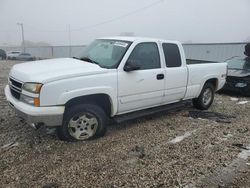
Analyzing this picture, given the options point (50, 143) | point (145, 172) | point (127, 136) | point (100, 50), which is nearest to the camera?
point (145, 172)

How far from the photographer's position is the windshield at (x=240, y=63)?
870 centimetres

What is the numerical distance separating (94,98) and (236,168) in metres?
2.49

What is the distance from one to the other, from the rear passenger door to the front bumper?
7.79 ft

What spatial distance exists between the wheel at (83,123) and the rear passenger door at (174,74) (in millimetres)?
1645

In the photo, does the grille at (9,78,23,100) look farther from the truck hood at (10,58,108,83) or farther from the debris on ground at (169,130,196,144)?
the debris on ground at (169,130,196,144)

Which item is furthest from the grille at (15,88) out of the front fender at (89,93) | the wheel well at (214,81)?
the wheel well at (214,81)

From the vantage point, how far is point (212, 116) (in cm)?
577

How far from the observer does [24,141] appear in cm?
396

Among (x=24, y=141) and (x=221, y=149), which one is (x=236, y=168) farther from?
(x=24, y=141)

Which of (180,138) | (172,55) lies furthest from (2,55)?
(180,138)

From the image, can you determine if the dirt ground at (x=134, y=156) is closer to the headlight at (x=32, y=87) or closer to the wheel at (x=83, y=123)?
the wheel at (x=83, y=123)

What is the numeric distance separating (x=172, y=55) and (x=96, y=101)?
2.08m

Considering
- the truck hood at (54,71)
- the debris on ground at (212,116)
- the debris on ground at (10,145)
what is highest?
the truck hood at (54,71)

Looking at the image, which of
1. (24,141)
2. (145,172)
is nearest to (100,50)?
(24,141)
